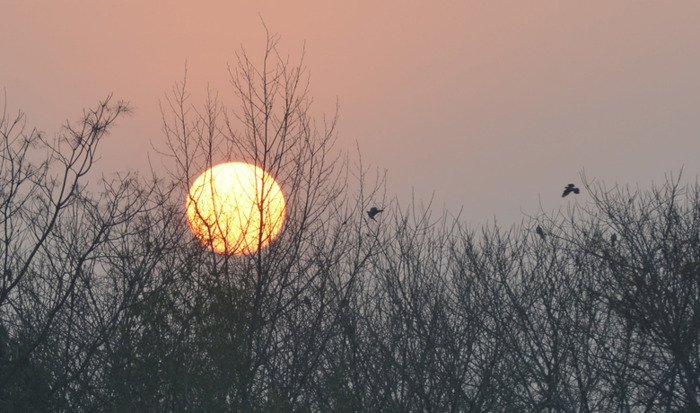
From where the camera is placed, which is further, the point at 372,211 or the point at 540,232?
the point at 540,232

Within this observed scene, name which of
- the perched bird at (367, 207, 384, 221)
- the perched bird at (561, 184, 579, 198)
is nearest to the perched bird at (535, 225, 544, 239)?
the perched bird at (561, 184, 579, 198)

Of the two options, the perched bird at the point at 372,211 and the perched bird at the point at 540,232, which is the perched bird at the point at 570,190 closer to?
the perched bird at the point at 540,232

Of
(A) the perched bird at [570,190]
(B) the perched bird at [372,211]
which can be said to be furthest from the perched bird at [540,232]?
(B) the perched bird at [372,211]

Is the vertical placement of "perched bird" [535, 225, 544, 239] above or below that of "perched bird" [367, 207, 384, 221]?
above

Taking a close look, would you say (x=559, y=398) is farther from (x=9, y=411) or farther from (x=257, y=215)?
(x=9, y=411)

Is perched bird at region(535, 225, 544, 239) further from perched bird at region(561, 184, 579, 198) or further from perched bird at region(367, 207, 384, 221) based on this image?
perched bird at region(367, 207, 384, 221)

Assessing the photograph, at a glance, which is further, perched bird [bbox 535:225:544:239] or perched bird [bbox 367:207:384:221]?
perched bird [bbox 535:225:544:239]

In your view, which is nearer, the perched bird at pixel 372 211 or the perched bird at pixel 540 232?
the perched bird at pixel 372 211

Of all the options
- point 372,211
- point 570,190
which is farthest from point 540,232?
point 372,211

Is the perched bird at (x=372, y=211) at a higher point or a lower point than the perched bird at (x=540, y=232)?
lower

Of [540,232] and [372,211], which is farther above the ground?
[540,232]

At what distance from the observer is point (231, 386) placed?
912cm

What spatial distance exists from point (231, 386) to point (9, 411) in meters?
3.28

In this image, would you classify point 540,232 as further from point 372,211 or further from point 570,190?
point 372,211
